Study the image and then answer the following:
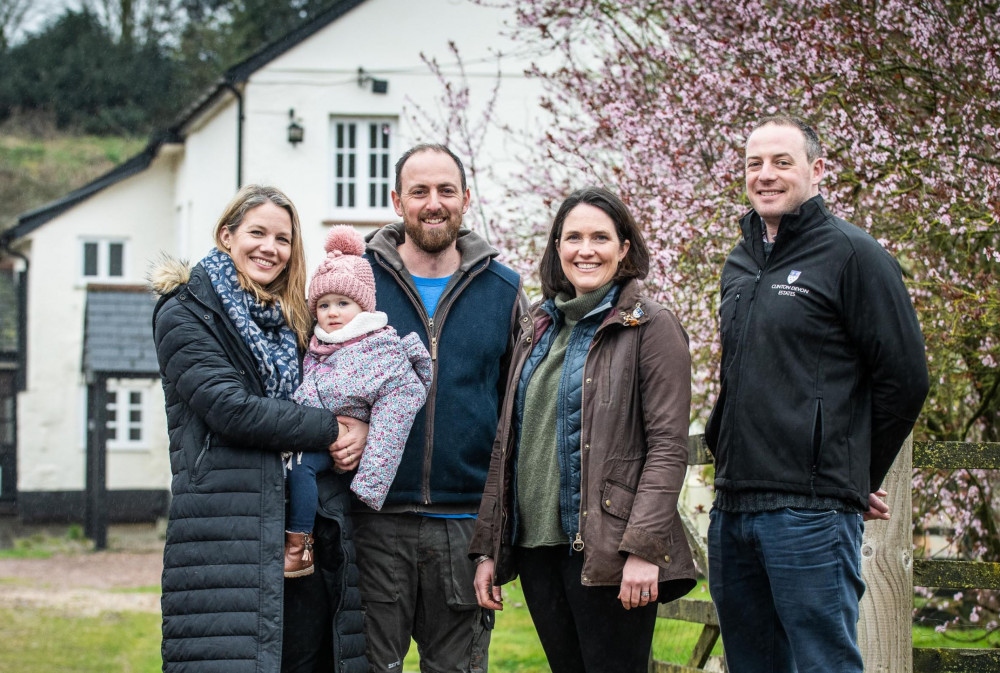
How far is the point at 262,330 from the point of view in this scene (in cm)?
400

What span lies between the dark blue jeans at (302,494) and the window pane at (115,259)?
73.9 ft

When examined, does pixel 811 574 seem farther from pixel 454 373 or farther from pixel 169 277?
pixel 169 277

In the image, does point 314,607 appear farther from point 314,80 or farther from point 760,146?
point 314,80

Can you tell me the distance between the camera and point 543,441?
3.78 m

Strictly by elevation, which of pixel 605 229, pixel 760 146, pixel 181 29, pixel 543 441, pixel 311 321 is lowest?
pixel 543 441

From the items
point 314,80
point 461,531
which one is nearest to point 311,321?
point 461,531

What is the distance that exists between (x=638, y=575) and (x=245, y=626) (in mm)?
1265

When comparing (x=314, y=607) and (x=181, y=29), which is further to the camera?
(x=181, y=29)

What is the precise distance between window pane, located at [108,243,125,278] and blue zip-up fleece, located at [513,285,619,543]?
22865 mm

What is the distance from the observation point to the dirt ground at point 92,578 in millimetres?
13062

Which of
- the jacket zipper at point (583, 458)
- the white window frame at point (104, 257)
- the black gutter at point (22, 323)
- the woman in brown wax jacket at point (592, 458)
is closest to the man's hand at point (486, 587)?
the woman in brown wax jacket at point (592, 458)

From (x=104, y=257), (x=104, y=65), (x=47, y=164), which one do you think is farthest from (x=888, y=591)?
(x=104, y=65)

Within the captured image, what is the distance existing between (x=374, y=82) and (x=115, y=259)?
9.69m

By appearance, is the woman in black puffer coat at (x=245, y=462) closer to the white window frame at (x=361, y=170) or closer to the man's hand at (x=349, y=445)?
the man's hand at (x=349, y=445)
